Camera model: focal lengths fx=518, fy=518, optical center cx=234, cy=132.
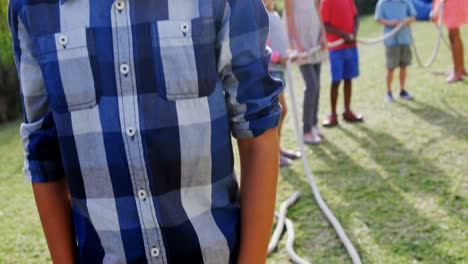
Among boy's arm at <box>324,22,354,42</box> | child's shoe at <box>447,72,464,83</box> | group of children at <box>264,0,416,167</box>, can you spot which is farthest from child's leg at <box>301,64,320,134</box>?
child's shoe at <box>447,72,464,83</box>

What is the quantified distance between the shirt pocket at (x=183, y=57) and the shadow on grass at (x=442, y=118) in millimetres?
3968

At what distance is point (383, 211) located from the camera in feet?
10.6

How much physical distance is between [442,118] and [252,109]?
4489 mm

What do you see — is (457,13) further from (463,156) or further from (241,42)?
(241,42)

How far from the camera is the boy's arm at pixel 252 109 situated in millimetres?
943

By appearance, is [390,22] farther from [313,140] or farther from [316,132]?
[313,140]

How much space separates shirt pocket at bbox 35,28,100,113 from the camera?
0.94 meters

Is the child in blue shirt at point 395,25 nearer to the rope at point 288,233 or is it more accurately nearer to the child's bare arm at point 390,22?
the child's bare arm at point 390,22

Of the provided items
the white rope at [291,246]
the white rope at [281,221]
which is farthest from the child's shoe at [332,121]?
the white rope at [291,246]

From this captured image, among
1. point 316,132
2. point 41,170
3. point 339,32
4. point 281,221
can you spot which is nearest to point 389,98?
point 339,32

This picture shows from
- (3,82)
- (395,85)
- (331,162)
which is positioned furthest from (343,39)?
(3,82)

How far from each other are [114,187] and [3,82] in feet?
25.3

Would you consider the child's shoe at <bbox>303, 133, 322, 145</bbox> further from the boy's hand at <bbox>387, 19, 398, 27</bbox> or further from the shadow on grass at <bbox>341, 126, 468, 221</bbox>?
the boy's hand at <bbox>387, 19, 398, 27</bbox>

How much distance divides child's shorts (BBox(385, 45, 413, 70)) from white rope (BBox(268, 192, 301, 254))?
280 cm
